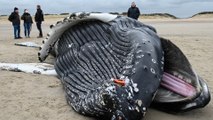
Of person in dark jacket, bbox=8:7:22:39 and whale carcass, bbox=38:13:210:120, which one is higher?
whale carcass, bbox=38:13:210:120

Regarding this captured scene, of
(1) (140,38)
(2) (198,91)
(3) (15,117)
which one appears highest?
(1) (140,38)

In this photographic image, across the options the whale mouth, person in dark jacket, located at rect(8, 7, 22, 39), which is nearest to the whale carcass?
the whale mouth

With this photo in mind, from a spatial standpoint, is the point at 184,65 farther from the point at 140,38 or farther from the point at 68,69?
the point at 68,69

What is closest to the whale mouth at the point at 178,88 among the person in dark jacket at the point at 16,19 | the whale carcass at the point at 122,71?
the whale carcass at the point at 122,71

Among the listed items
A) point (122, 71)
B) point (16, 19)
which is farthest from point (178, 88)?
point (16, 19)

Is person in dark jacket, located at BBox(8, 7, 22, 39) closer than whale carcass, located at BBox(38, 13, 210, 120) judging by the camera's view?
No

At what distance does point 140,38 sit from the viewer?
18.5 feet

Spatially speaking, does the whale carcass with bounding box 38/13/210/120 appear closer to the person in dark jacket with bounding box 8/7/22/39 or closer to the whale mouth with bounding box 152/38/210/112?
the whale mouth with bounding box 152/38/210/112

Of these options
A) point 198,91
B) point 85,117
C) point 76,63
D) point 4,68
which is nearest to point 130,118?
point 85,117

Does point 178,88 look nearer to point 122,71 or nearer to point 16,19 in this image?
point 122,71

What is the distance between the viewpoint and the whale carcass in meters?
4.61

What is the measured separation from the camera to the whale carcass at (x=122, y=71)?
4.61 m

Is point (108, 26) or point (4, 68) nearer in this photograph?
point (108, 26)

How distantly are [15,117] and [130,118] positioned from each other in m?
1.57
